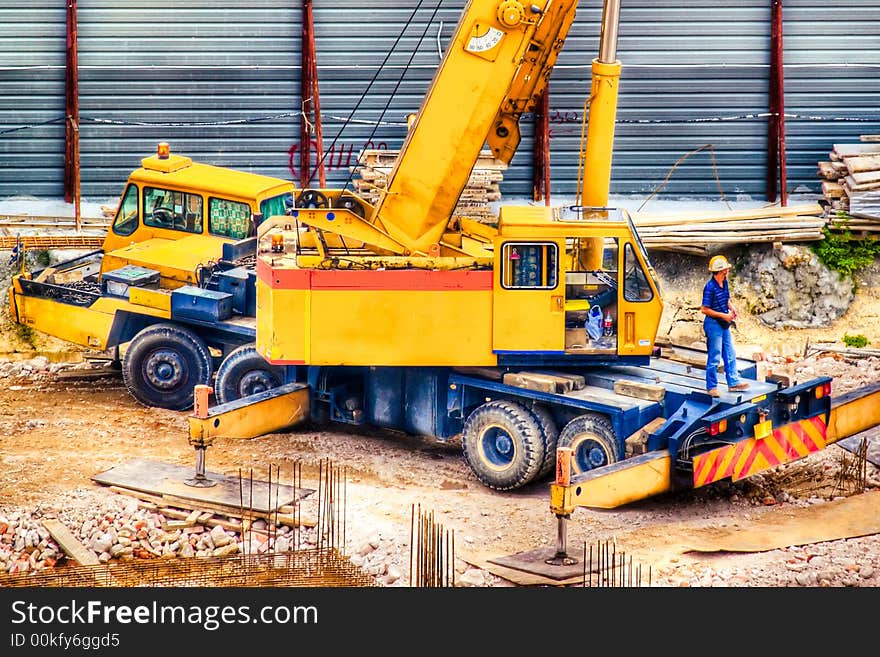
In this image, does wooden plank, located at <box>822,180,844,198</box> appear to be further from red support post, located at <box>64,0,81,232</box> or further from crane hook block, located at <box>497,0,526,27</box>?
red support post, located at <box>64,0,81,232</box>

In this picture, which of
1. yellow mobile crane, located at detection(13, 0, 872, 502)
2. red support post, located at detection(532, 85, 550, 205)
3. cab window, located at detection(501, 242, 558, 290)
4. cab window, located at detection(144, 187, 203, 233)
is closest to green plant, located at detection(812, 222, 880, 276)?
red support post, located at detection(532, 85, 550, 205)

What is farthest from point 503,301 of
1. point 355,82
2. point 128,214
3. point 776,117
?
point 776,117

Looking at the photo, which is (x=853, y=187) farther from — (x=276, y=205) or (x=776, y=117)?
(x=276, y=205)

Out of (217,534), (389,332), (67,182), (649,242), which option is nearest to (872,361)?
(649,242)

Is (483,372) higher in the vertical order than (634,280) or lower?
lower

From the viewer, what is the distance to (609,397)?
1483cm

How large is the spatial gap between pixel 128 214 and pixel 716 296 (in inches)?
319

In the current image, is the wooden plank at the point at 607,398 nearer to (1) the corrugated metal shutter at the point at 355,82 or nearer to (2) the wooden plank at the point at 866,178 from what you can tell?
(2) the wooden plank at the point at 866,178

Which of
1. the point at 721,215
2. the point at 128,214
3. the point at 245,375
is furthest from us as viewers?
the point at 721,215

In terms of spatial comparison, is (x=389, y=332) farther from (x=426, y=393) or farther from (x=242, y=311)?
(x=242, y=311)

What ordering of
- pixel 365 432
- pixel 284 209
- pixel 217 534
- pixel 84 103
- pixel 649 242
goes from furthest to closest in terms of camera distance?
pixel 84 103, pixel 649 242, pixel 284 209, pixel 365 432, pixel 217 534

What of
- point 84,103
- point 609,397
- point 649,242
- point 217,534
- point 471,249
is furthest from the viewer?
point 84,103

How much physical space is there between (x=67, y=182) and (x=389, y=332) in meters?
9.39

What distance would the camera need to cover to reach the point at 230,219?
18766 mm
